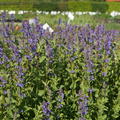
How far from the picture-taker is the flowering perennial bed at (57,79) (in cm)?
392

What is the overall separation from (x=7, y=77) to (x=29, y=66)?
690 millimetres

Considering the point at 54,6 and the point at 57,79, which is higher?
the point at 57,79

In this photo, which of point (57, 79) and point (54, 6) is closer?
point (57, 79)

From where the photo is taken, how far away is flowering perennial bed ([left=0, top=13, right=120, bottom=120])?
3918mm

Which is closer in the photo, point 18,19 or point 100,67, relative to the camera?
point 100,67

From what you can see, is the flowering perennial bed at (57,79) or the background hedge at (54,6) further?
the background hedge at (54,6)

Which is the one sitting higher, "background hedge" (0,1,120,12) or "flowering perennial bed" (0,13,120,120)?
"flowering perennial bed" (0,13,120,120)

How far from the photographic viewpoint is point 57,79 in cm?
445

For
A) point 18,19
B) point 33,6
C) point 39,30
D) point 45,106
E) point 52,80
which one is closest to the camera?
point 45,106

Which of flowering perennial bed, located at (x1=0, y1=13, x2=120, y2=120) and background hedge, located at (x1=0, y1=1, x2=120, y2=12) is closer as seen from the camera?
flowering perennial bed, located at (x1=0, y1=13, x2=120, y2=120)

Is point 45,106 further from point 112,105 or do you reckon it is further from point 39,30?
point 39,30

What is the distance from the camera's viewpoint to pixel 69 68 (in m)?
4.72

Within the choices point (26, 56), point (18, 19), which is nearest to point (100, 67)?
point (26, 56)

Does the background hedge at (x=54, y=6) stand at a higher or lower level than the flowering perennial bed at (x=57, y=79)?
lower
